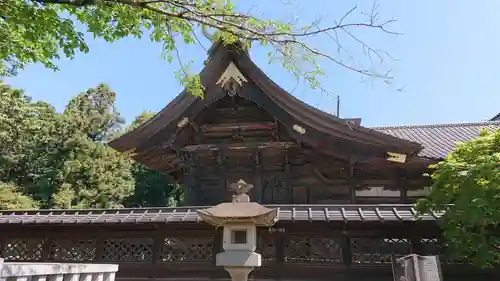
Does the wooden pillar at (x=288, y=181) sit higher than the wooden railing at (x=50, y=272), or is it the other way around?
the wooden pillar at (x=288, y=181)

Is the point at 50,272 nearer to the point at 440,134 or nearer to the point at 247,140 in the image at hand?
the point at 247,140

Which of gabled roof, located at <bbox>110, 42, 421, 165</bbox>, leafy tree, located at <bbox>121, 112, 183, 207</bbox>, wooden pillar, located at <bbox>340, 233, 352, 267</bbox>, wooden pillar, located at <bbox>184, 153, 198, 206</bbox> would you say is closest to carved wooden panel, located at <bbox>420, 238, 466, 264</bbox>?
wooden pillar, located at <bbox>340, 233, 352, 267</bbox>

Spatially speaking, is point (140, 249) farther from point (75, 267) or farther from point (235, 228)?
point (75, 267)

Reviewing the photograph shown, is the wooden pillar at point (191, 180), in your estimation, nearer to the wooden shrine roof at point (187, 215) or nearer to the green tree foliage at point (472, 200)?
the wooden shrine roof at point (187, 215)

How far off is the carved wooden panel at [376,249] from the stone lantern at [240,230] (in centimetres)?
209

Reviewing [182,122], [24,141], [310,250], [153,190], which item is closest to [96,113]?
[24,141]

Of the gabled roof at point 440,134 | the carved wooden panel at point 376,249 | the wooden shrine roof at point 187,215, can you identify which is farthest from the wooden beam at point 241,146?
the gabled roof at point 440,134

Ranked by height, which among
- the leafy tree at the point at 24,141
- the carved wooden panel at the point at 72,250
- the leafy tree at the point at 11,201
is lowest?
the carved wooden panel at the point at 72,250

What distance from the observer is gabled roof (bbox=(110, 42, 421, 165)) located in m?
8.38

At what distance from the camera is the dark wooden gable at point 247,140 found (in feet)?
28.0

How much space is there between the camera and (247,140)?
29.2 ft

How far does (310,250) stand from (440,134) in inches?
321

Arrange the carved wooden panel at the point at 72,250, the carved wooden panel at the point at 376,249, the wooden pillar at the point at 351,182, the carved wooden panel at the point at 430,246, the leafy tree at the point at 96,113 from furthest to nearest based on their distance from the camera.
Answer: the leafy tree at the point at 96,113 → the wooden pillar at the point at 351,182 → the carved wooden panel at the point at 72,250 → the carved wooden panel at the point at 376,249 → the carved wooden panel at the point at 430,246

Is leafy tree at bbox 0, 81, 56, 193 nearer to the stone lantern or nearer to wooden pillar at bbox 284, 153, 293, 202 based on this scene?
wooden pillar at bbox 284, 153, 293, 202
